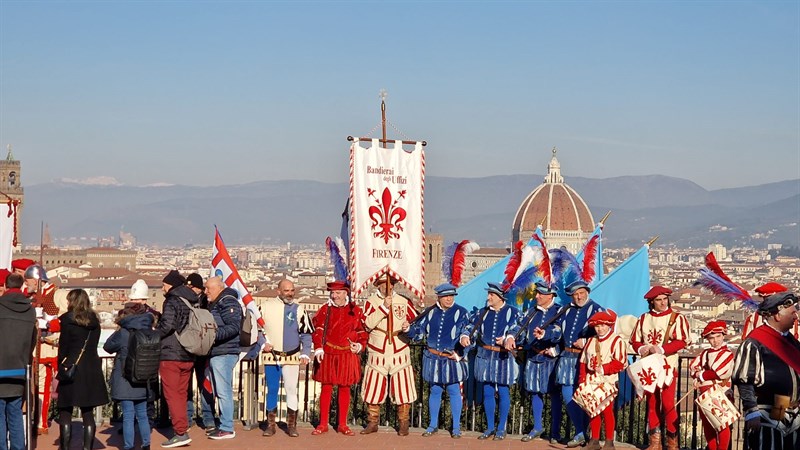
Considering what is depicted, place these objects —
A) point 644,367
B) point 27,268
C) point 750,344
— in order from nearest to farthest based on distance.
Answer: point 750,344 → point 644,367 → point 27,268

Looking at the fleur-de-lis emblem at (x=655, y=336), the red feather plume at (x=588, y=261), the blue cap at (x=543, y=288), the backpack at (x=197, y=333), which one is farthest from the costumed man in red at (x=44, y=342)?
the red feather plume at (x=588, y=261)

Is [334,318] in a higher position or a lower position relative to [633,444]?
higher

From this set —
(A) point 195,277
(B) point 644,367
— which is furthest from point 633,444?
(A) point 195,277

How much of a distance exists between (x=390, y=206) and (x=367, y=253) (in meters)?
0.52

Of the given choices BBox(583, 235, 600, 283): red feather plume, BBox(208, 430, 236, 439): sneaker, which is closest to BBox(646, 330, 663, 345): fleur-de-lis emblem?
BBox(583, 235, 600, 283): red feather plume

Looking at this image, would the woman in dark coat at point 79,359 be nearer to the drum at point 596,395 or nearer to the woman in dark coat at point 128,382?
the woman in dark coat at point 128,382

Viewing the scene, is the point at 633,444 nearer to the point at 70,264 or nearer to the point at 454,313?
the point at 454,313

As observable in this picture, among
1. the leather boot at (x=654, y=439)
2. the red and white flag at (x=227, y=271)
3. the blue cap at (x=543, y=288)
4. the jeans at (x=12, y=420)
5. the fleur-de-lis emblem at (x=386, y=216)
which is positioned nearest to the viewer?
the jeans at (x=12, y=420)

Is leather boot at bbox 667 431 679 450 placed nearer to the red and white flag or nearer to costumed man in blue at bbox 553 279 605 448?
costumed man in blue at bbox 553 279 605 448

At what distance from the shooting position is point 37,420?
10.1 metres

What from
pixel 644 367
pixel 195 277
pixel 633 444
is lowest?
pixel 633 444

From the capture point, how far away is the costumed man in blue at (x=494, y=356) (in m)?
11.0

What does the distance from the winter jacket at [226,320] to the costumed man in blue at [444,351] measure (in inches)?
63.7

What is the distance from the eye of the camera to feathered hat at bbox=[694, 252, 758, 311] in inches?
375
